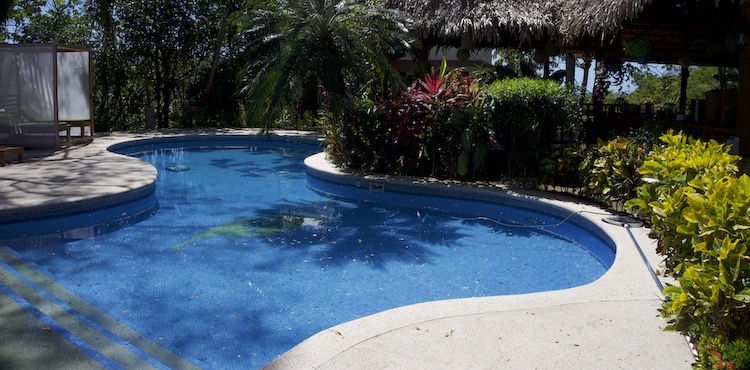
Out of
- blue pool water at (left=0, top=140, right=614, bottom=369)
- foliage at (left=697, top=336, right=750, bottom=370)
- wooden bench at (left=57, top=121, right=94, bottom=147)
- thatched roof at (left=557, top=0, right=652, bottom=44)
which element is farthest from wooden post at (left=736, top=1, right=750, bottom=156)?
wooden bench at (left=57, top=121, right=94, bottom=147)

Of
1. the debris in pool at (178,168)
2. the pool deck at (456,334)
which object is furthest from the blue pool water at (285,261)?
the debris in pool at (178,168)

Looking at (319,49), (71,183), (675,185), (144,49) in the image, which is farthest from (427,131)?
(144,49)

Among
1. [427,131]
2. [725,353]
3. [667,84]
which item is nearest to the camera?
[725,353]

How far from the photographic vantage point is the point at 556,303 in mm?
4734

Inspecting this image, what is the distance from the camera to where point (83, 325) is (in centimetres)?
510

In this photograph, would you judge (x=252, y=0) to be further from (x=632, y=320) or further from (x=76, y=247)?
(x=632, y=320)

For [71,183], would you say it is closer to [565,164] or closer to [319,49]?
[319,49]

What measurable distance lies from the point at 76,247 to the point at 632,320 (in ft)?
20.2

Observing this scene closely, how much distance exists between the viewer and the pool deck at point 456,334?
12.4 ft

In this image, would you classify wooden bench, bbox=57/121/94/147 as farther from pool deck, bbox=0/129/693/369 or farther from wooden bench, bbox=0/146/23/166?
pool deck, bbox=0/129/693/369

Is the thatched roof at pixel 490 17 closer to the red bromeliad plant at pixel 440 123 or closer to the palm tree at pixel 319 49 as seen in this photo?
the palm tree at pixel 319 49

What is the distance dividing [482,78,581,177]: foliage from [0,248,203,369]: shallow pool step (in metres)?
6.70

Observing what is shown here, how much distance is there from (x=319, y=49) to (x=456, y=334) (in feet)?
27.7

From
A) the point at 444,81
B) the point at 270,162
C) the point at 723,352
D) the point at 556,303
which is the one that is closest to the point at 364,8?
the point at 444,81
